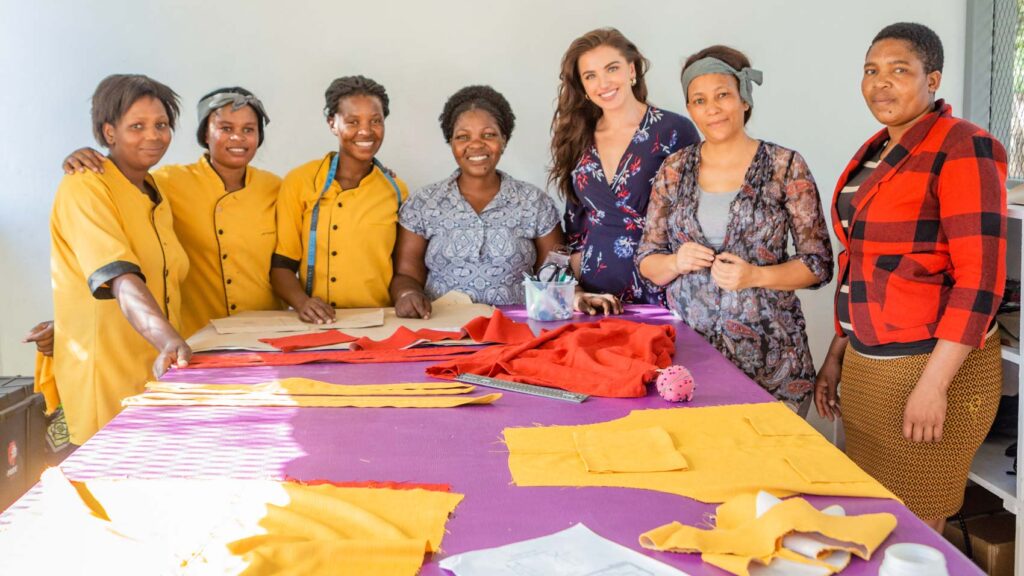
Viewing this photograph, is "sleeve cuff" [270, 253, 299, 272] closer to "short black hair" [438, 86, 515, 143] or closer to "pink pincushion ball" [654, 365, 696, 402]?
"short black hair" [438, 86, 515, 143]

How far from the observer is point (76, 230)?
267cm

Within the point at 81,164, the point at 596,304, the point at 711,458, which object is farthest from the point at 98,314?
the point at 711,458

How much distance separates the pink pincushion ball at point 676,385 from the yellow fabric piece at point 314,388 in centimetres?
45

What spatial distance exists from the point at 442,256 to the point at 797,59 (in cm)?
194

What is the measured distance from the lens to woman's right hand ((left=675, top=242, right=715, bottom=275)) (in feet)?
8.53

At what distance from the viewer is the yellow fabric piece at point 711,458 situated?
1.52 meters

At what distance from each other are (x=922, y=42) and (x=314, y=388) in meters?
1.74

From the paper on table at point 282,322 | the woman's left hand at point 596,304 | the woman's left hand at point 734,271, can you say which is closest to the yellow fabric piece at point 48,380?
the paper on table at point 282,322

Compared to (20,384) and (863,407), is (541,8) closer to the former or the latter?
(863,407)

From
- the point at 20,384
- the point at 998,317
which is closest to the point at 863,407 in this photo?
the point at 998,317

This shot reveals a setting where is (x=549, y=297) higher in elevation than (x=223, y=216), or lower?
lower

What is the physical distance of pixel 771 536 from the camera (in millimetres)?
1278

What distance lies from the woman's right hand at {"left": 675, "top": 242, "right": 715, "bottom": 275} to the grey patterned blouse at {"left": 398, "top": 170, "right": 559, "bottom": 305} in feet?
2.29

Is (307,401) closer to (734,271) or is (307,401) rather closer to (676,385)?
(676,385)
